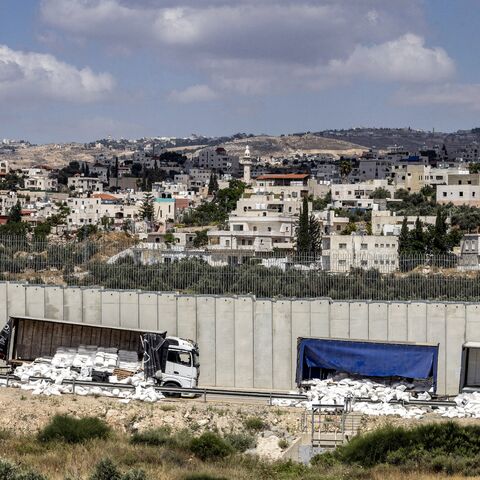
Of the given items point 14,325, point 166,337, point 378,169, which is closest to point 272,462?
point 166,337

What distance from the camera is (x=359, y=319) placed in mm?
25688

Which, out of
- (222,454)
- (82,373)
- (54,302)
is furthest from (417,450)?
(54,302)

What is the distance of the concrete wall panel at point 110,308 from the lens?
2636 cm

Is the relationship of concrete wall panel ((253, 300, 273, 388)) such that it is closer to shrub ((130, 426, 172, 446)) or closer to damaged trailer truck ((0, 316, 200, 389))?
damaged trailer truck ((0, 316, 200, 389))

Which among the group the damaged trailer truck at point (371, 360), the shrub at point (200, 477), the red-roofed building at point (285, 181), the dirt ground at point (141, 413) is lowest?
the dirt ground at point (141, 413)

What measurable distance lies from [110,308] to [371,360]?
594 centimetres

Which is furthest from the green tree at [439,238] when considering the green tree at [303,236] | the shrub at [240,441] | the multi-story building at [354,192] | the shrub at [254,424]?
the shrub at [240,441]

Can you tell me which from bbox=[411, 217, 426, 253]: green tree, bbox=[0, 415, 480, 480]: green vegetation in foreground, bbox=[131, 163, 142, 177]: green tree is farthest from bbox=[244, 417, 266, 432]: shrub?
bbox=[131, 163, 142, 177]: green tree

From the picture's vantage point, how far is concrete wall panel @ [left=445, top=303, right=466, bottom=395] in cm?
2506

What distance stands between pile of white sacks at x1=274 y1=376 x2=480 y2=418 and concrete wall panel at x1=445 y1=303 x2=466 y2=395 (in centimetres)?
115

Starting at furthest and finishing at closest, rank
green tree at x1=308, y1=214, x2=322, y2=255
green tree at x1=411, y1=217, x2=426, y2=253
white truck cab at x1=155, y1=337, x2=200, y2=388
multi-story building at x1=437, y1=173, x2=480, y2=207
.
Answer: multi-story building at x1=437, y1=173, x2=480, y2=207 → green tree at x1=308, y1=214, x2=322, y2=255 → green tree at x1=411, y1=217, x2=426, y2=253 → white truck cab at x1=155, y1=337, x2=200, y2=388

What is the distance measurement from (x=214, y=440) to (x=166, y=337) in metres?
5.76

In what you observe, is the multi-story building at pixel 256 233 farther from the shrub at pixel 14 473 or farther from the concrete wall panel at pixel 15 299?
the shrub at pixel 14 473

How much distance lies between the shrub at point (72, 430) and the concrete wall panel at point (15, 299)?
6.95m
